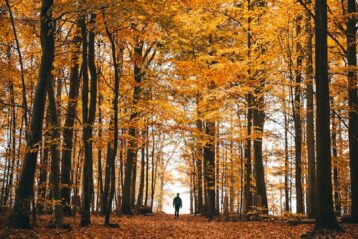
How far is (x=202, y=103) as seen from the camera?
1733 centimetres

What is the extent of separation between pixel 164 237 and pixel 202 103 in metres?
7.65

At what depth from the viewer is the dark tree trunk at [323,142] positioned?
10.2 m

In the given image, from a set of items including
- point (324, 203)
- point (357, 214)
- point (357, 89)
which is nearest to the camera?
point (324, 203)

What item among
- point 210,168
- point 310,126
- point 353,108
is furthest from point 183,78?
point 353,108

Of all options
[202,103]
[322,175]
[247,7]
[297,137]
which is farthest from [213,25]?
[322,175]

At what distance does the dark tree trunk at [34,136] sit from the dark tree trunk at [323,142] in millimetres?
8275

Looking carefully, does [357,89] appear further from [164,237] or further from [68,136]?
[68,136]

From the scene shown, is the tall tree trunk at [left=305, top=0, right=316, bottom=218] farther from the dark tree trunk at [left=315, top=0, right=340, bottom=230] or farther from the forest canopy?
the dark tree trunk at [left=315, top=0, right=340, bottom=230]

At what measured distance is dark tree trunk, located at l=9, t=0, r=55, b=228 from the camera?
10327mm

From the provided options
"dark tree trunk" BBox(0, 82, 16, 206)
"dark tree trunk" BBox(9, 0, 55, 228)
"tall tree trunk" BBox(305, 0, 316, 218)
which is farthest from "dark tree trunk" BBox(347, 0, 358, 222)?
"dark tree trunk" BBox(0, 82, 16, 206)

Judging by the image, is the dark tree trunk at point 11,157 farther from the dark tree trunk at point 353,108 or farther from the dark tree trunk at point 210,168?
the dark tree trunk at point 353,108

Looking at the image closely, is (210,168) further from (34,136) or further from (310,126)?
(34,136)

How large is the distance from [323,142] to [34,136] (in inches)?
345

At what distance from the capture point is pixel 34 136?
10578 millimetres
